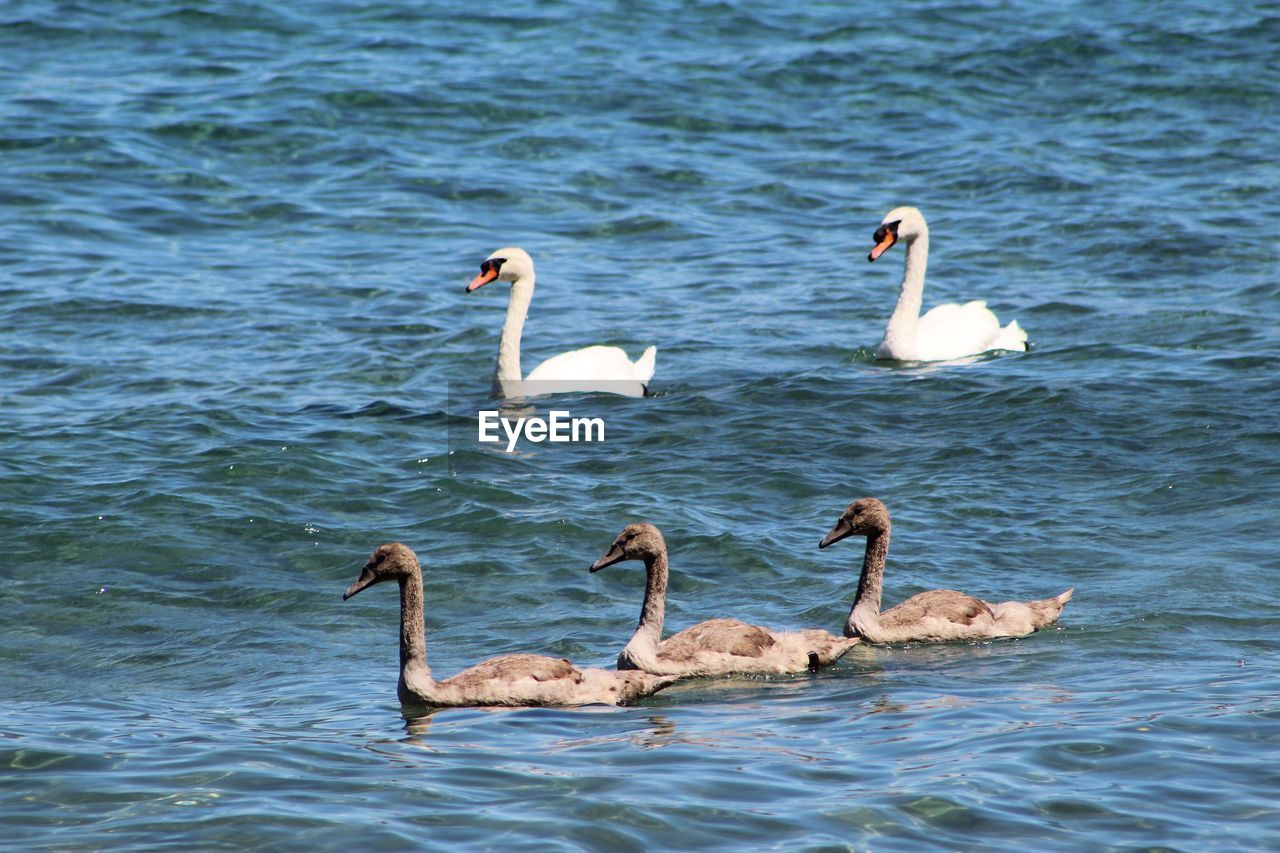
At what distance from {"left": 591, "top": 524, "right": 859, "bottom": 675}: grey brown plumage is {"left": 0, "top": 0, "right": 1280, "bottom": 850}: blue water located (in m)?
0.19

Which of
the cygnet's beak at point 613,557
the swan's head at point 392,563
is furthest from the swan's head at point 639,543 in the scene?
the swan's head at point 392,563

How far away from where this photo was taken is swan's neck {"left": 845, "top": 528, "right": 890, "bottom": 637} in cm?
977

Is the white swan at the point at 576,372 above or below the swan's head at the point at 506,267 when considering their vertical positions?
below

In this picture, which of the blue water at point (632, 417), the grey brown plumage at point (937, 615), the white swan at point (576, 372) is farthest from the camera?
the white swan at point (576, 372)

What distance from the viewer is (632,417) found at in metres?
14.4

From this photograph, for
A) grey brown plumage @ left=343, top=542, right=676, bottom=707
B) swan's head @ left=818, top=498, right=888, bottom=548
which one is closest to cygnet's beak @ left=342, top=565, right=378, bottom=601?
grey brown plumage @ left=343, top=542, right=676, bottom=707

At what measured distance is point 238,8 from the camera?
1174 inches

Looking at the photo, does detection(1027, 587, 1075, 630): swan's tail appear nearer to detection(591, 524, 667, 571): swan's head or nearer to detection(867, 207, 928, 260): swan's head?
detection(591, 524, 667, 571): swan's head

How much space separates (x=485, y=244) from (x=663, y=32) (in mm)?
10833

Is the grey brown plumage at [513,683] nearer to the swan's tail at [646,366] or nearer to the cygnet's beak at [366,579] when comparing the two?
the cygnet's beak at [366,579]
